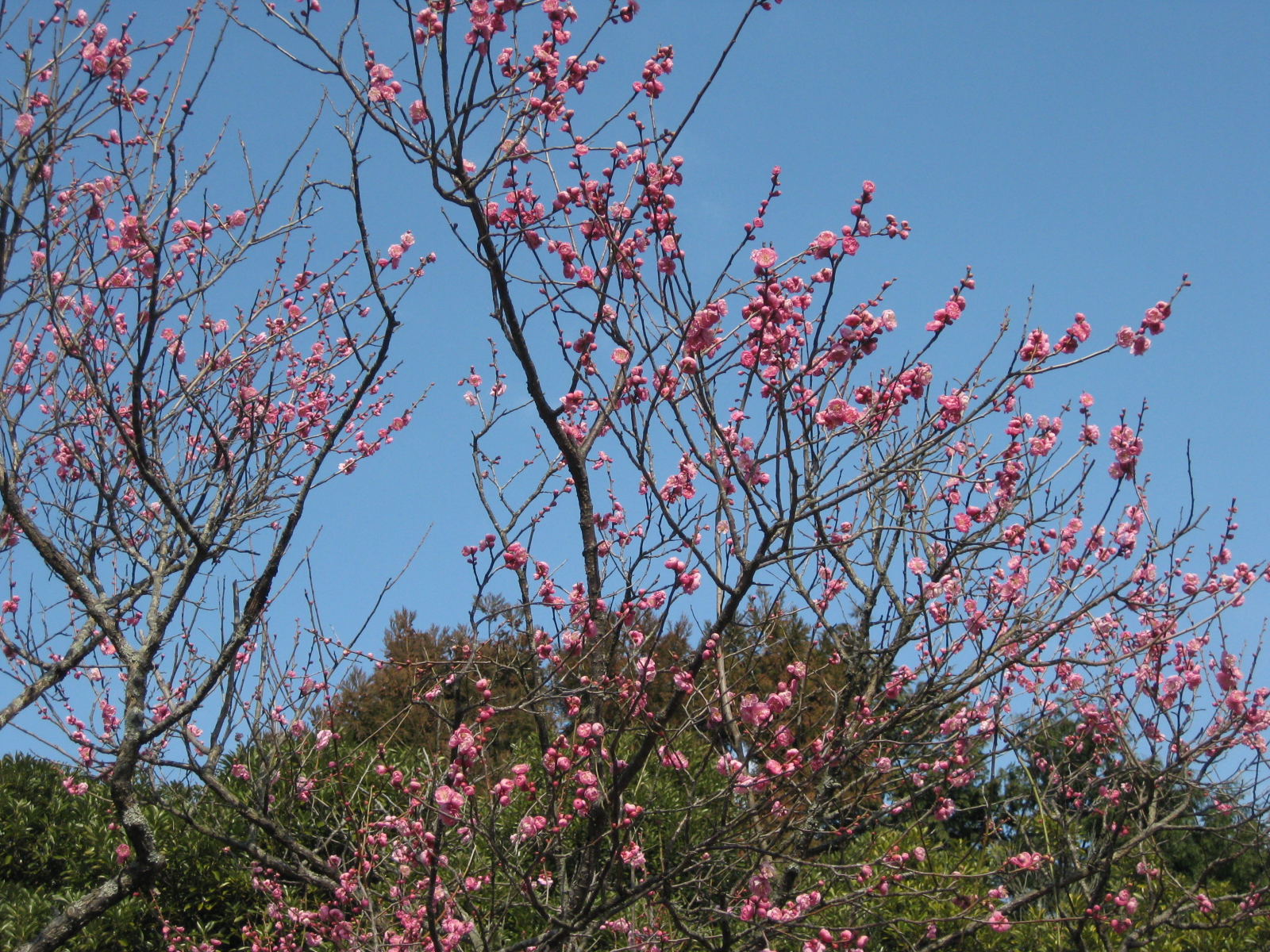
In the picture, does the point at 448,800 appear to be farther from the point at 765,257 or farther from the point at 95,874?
the point at 95,874

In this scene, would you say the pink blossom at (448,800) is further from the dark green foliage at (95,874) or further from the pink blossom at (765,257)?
the dark green foliage at (95,874)

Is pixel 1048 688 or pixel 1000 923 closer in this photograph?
pixel 1000 923

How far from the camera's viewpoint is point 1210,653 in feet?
16.4

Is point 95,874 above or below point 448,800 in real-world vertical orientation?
above

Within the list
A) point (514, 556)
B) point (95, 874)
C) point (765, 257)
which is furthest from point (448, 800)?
point (95, 874)

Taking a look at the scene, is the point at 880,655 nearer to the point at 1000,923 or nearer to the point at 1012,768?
the point at 1000,923

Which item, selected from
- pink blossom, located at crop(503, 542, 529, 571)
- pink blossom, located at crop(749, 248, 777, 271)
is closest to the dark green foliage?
pink blossom, located at crop(503, 542, 529, 571)

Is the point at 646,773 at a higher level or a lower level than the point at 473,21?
lower

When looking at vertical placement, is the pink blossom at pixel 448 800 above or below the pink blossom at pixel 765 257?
below

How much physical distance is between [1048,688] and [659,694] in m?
3.99

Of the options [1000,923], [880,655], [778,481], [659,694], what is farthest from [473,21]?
[659,694]

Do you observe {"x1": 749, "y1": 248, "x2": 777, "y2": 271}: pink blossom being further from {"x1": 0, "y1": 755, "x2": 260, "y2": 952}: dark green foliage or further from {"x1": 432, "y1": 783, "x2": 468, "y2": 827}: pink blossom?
{"x1": 0, "y1": 755, "x2": 260, "y2": 952}: dark green foliage

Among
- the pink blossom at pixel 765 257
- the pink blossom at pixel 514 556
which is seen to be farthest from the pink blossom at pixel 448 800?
the pink blossom at pixel 765 257

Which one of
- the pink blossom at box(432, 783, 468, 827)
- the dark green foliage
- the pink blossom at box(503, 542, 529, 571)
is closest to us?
the pink blossom at box(432, 783, 468, 827)
